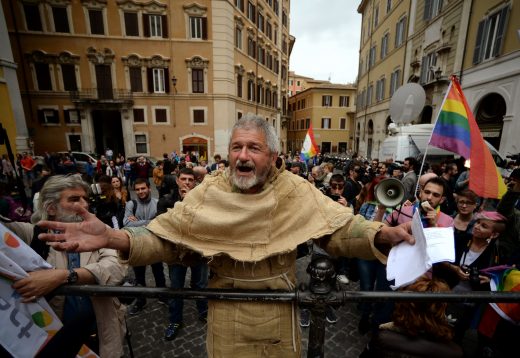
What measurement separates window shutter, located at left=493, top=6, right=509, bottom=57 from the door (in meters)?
23.3

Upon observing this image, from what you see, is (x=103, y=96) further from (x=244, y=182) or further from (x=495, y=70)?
(x=495, y=70)

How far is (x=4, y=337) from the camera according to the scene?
1.24 m

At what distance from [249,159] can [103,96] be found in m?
23.1

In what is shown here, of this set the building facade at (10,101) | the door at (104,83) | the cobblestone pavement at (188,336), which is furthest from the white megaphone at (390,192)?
the door at (104,83)

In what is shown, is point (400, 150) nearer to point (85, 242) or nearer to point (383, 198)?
point (383, 198)

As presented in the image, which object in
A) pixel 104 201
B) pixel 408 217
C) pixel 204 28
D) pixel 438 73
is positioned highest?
pixel 204 28

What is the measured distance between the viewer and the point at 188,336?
3.25 meters

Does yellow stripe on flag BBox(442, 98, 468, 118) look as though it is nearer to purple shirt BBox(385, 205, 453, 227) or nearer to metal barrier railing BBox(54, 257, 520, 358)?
purple shirt BBox(385, 205, 453, 227)

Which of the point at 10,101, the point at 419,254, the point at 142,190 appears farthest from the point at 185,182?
the point at 10,101

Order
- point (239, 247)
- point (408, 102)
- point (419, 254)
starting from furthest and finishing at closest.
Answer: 1. point (408, 102)
2. point (239, 247)
3. point (419, 254)

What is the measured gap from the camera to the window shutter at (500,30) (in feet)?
34.8

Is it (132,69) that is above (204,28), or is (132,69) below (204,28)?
below

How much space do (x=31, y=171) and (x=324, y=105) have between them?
3594cm

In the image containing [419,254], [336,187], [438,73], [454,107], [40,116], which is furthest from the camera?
[40,116]
